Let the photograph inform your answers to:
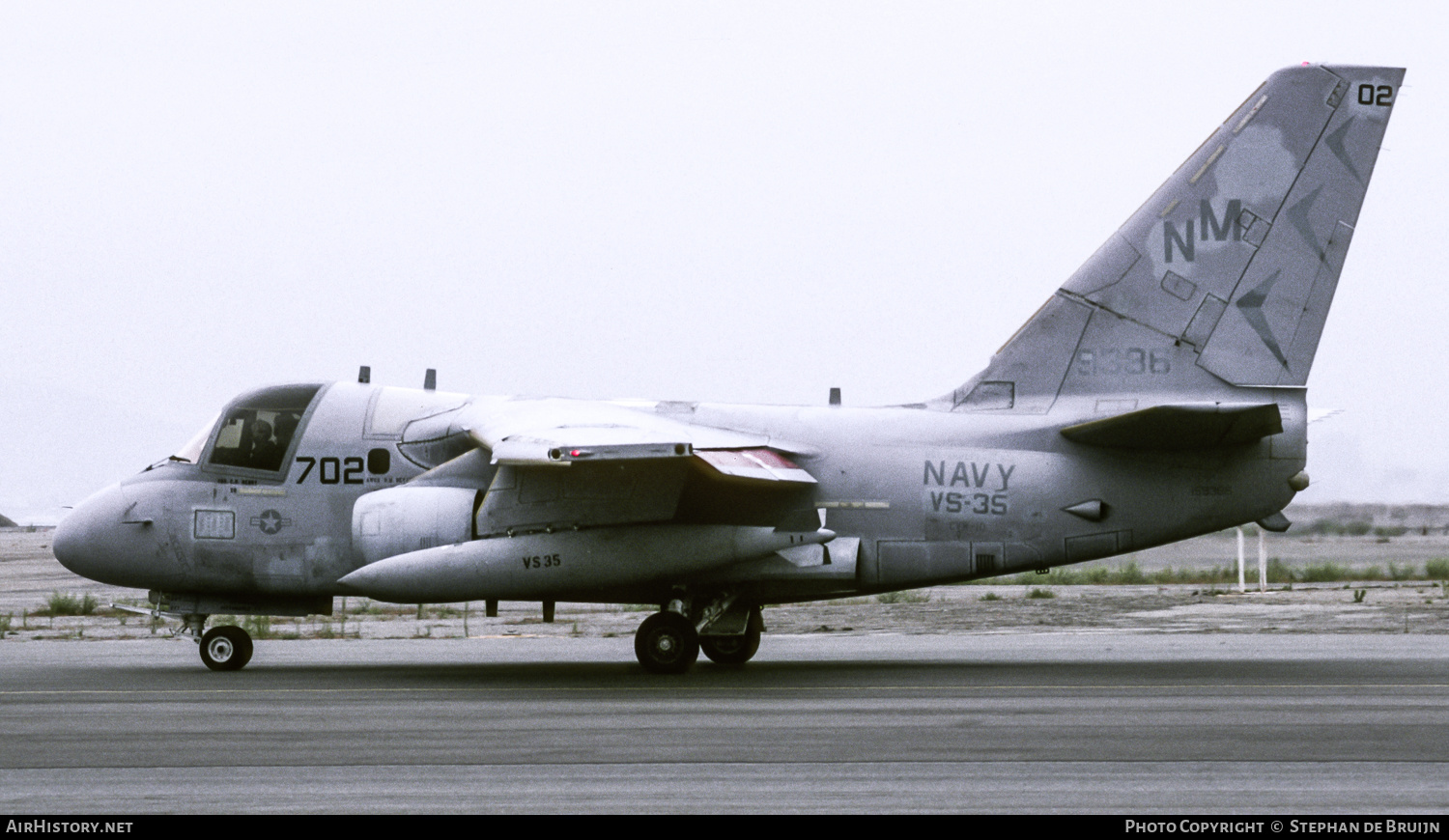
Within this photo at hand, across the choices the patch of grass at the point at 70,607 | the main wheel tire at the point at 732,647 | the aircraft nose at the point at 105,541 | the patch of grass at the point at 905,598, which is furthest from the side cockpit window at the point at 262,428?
the patch of grass at the point at 905,598

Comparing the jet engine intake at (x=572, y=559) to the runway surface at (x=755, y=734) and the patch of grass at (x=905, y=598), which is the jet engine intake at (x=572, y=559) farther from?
the patch of grass at (x=905, y=598)

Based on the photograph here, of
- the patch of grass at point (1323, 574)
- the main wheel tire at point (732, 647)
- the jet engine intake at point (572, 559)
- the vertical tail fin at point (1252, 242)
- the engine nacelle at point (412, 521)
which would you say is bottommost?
the patch of grass at point (1323, 574)

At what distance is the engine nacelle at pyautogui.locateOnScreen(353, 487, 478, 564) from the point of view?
16.1 meters

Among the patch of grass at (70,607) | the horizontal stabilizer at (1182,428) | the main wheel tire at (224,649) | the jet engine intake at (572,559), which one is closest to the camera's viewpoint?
the horizontal stabilizer at (1182,428)

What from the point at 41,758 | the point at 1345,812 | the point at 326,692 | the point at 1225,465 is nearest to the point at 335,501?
the point at 326,692

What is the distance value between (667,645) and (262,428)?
551cm

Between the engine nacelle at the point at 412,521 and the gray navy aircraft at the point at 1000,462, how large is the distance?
2 cm

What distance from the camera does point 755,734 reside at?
35.5ft

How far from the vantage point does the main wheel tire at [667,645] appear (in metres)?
15.9

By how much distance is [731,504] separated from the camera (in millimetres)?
16250

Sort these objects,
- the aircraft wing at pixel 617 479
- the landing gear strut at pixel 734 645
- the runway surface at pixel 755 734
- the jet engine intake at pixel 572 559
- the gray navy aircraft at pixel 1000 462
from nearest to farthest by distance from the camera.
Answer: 1. the runway surface at pixel 755 734
2. the aircraft wing at pixel 617 479
3. the jet engine intake at pixel 572 559
4. the gray navy aircraft at pixel 1000 462
5. the landing gear strut at pixel 734 645

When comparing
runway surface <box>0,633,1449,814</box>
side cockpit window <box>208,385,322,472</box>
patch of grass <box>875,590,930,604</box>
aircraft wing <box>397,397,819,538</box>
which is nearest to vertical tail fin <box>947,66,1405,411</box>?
runway surface <box>0,633,1449,814</box>

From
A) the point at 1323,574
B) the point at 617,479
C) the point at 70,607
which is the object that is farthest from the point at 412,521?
the point at 1323,574
